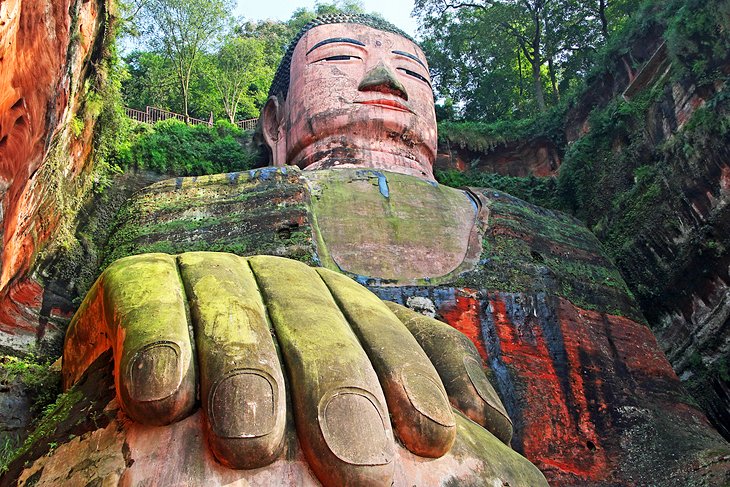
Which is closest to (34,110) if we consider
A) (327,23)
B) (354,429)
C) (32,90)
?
(32,90)

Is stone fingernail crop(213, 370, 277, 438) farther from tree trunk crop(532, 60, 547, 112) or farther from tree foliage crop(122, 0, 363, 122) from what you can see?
tree foliage crop(122, 0, 363, 122)

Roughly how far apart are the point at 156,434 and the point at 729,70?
6.73 m

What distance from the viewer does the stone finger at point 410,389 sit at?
9.18 feet

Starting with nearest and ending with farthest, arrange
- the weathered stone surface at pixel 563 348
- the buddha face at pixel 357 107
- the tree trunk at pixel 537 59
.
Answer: the weathered stone surface at pixel 563 348
the buddha face at pixel 357 107
the tree trunk at pixel 537 59

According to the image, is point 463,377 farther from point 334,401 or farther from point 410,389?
point 334,401

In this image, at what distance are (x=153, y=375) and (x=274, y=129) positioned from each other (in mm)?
7441

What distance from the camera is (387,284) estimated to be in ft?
19.8

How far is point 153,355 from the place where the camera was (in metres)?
2.64

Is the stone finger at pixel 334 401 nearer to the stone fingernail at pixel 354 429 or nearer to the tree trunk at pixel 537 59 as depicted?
the stone fingernail at pixel 354 429

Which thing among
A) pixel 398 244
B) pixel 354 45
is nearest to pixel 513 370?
pixel 398 244

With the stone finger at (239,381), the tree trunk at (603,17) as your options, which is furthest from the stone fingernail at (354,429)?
the tree trunk at (603,17)

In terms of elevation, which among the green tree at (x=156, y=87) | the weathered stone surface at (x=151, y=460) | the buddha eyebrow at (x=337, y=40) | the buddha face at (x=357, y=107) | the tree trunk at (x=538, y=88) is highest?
the green tree at (x=156, y=87)

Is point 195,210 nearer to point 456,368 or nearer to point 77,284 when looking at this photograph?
point 77,284

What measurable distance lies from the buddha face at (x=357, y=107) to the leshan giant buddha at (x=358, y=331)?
0.08 ft
